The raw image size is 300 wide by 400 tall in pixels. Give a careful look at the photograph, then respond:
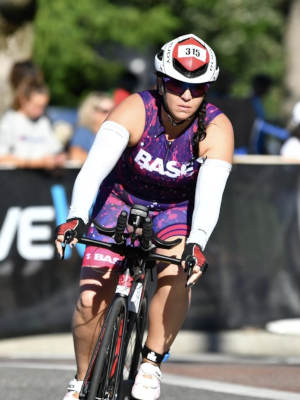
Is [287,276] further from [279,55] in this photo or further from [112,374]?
[279,55]

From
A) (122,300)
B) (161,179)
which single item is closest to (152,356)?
(122,300)

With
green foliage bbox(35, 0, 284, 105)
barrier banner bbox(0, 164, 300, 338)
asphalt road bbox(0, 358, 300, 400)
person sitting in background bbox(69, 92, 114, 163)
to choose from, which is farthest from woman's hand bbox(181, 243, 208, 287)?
green foliage bbox(35, 0, 284, 105)

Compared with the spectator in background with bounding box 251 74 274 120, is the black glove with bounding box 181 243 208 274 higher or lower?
lower

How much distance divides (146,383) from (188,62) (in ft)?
5.88

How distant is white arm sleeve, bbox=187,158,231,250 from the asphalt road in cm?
174

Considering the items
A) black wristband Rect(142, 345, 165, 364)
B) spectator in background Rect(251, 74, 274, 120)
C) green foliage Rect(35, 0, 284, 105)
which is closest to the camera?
black wristband Rect(142, 345, 165, 364)

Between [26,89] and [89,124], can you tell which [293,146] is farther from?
[26,89]

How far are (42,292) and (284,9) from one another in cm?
1126

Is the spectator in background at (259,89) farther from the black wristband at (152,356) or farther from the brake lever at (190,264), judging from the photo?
the brake lever at (190,264)

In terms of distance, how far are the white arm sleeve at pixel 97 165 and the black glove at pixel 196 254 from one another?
55 centimetres

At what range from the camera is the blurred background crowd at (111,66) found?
927 centimetres

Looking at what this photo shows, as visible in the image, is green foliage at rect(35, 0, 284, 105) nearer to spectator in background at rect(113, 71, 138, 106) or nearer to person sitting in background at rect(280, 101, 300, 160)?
spectator in background at rect(113, 71, 138, 106)

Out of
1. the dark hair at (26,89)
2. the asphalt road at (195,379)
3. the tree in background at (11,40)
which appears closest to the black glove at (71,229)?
the asphalt road at (195,379)

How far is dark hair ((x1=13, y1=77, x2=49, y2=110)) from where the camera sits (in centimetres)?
914
